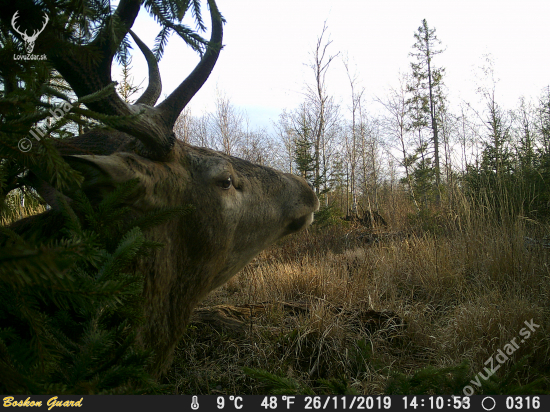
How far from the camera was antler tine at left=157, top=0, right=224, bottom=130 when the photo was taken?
2312mm

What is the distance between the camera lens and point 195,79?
241 cm

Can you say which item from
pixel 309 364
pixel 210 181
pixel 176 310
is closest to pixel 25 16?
pixel 210 181

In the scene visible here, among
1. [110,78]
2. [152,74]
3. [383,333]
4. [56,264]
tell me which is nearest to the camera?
[56,264]

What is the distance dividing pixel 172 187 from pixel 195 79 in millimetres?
883

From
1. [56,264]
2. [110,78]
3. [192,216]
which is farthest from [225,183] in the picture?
[56,264]

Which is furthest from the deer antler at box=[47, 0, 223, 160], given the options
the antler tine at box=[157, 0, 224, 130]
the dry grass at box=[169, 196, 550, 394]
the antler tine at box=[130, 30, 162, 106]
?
the dry grass at box=[169, 196, 550, 394]

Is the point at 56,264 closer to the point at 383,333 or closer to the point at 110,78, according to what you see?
the point at 110,78

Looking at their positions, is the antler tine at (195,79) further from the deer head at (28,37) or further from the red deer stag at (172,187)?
the deer head at (28,37)

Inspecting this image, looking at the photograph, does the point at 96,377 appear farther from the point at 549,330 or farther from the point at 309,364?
the point at 549,330

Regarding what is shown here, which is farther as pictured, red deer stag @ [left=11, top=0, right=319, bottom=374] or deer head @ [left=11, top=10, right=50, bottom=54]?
red deer stag @ [left=11, top=0, right=319, bottom=374]

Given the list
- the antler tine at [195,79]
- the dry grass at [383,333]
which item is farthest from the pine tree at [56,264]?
the dry grass at [383,333]

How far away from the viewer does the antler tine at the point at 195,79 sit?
2.31 metres

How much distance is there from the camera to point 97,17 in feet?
5.97

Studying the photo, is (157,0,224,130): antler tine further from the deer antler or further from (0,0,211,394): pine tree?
(0,0,211,394): pine tree
